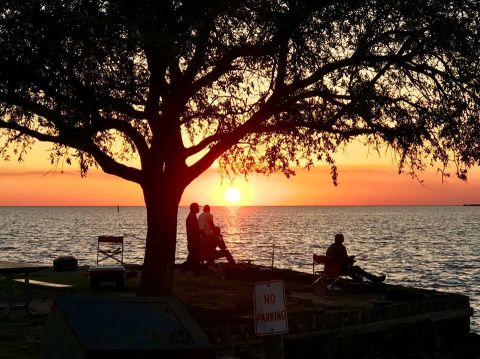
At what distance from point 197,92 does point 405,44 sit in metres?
5.34

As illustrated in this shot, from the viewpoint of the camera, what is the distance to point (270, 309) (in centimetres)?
757

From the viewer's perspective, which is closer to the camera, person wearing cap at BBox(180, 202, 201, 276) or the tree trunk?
the tree trunk

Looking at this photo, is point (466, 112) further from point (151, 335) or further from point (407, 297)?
point (151, 335)

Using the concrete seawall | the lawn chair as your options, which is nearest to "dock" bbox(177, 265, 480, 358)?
the concrete seawall

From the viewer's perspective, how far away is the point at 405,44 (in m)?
17.3

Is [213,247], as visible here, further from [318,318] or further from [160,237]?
[318,318]

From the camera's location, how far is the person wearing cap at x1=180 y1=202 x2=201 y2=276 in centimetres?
2322

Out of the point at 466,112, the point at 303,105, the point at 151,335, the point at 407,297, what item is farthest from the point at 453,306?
the point at 151,335

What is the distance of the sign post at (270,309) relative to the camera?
292 inches

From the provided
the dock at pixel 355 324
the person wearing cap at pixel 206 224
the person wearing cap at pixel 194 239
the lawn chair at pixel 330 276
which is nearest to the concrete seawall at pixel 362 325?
the dock at pixel 355 324

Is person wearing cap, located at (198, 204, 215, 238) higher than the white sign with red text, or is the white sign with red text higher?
person wearing cap, located at (198, 204, 215, 238)

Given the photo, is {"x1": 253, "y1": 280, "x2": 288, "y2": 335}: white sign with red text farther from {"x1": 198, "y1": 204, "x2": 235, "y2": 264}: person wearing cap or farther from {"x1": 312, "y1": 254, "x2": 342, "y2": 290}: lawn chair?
{"x1": 198, "y1": 204, "x2": 235, "y2": 264}: person wearing cap

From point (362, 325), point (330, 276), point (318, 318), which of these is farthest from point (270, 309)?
point (330, 276)

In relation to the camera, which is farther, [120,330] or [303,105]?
[303,105]
